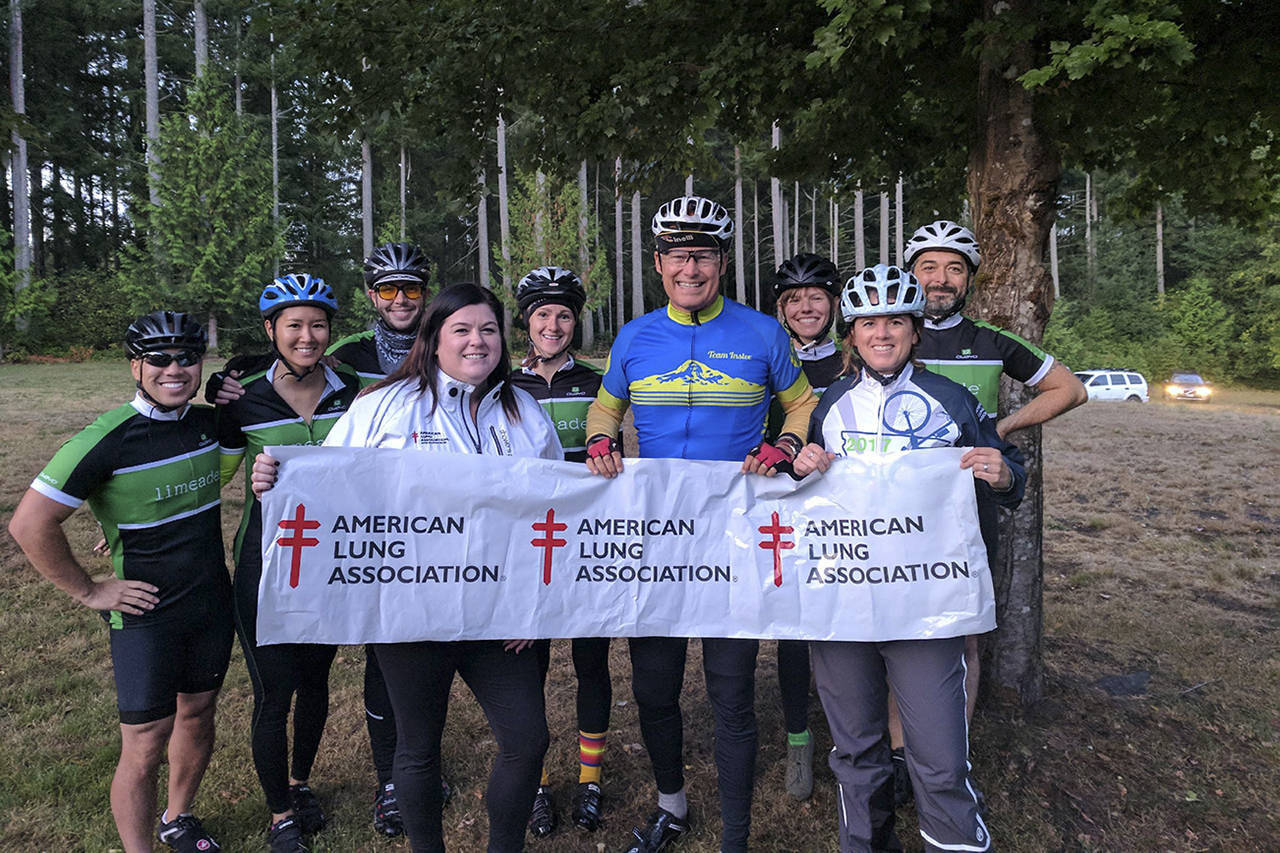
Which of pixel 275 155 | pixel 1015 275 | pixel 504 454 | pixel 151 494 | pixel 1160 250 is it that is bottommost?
pixel 151 494

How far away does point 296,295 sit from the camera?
380 centimetres

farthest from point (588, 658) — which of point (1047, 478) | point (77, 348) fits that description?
point (77, 348)

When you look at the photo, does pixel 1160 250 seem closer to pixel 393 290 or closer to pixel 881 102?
pixel 881 102

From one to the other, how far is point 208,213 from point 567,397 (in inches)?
1374

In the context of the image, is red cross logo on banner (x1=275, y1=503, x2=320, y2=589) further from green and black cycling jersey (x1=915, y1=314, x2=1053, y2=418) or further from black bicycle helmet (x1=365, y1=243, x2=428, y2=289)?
green and black cycling jersey (x1=915, y1=314, x2=1053, y2=418)

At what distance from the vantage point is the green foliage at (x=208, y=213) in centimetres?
3198

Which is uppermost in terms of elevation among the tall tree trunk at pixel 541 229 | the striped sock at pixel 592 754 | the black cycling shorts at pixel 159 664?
the tall tree trunk at pixel 541 229

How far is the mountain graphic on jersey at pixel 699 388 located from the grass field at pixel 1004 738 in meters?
2.19

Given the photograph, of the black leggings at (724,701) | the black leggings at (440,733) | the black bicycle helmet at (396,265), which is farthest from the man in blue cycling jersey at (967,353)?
the black bicycle helmet at (396,265)

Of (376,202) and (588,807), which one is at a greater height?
(376,202)

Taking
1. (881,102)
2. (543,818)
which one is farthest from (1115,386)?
(543,818)

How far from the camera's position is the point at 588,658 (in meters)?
4.09

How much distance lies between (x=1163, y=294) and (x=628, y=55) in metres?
55.2

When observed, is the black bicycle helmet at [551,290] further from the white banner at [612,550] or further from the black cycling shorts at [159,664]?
the black cycling shorts at [159,664]
